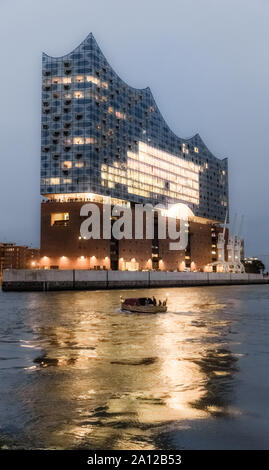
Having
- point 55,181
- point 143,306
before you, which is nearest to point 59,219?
point 55,181

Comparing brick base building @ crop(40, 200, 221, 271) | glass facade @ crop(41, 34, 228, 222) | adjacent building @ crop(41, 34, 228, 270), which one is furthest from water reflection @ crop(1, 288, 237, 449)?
glass facade @ crop(41, 34, 228, 222)

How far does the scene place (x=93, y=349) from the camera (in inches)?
1051

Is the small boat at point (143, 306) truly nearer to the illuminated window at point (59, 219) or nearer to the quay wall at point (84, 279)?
the quay wall at point (84, 279)

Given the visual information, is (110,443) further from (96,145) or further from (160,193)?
(160,193)

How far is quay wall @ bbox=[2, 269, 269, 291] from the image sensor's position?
113 metres

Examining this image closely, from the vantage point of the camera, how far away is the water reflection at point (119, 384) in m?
12.2

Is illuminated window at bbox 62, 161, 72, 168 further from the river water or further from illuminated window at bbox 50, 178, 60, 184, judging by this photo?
the river water

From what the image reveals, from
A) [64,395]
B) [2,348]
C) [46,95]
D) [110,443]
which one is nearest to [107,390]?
[64,395]

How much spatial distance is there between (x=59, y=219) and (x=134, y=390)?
130162 millimetres

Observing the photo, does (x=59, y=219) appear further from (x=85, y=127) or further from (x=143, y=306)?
(x=143, y=306)

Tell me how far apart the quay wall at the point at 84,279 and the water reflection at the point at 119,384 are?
79227 mm

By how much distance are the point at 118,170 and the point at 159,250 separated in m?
35.0

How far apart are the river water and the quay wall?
80373mm

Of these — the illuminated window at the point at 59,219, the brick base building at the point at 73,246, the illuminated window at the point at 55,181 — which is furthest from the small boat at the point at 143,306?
the illuminated window at the point at 55,181
